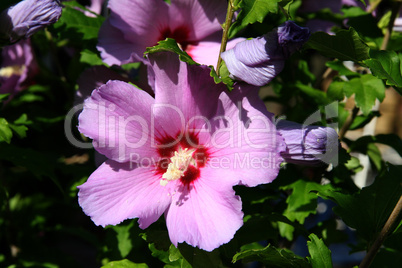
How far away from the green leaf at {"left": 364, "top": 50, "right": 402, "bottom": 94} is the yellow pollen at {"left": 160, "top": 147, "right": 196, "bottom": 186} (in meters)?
0.50

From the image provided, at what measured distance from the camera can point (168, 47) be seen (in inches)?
38.4

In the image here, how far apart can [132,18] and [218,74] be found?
0.34 metres

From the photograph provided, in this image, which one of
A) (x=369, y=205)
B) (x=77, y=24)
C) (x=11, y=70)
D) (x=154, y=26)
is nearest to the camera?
(x=369, y=205)

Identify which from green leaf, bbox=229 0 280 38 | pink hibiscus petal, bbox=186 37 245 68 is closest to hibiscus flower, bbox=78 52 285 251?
green leaf, bbox=229 0 280 38

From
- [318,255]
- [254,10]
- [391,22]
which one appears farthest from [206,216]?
A: [391,22]

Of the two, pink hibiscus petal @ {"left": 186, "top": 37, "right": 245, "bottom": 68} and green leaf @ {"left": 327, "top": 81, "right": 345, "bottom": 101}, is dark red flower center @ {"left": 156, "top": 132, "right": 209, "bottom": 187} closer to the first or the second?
pink hibiscus petal @ {"left": 186, "top": 37, "right": 245, "bottom": 68}

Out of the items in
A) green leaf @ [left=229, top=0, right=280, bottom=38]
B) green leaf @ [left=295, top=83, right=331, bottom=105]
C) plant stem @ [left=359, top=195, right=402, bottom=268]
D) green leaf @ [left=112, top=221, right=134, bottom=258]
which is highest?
green leaf @ [left=229, top=0, right=280, bottom=38]

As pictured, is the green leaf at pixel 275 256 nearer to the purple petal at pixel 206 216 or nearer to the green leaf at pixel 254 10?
the purple petal at pixel 206 216

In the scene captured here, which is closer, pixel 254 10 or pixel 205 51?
pixel 254 10

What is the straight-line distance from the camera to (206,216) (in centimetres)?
99

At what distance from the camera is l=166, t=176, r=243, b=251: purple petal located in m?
0.95

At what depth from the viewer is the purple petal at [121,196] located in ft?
3.26

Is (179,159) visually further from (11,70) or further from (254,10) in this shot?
(11,70)

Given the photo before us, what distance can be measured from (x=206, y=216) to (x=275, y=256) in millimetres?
196
